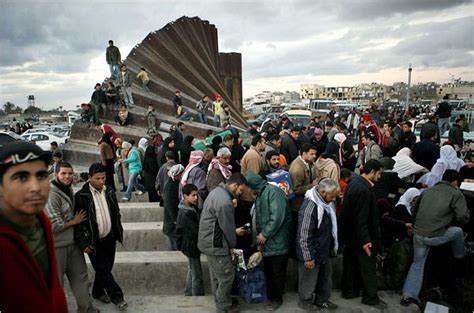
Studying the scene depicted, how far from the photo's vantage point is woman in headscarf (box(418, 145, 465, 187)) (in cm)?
572

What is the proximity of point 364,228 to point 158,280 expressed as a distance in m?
2.92

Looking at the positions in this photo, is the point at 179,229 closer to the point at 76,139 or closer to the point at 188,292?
the point at 188,292

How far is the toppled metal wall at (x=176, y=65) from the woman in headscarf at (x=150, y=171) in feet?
25.1

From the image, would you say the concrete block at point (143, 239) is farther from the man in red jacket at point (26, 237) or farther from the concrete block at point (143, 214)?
the man in red jacket at point (26, 237)

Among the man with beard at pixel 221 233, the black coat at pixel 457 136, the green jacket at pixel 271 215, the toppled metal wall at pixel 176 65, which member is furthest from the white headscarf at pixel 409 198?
the toppled metal wall at pixel 176 65

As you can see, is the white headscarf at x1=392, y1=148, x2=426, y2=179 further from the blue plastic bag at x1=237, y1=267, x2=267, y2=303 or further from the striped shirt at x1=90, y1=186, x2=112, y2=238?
the striped shirt at x1=90, y1=186, x2=112, y2=238

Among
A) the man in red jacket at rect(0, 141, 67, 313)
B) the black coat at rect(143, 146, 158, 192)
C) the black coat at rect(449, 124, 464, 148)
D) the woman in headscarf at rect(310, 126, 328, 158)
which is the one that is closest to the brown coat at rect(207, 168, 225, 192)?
the black coat at rect(143, 146, 158, 192)

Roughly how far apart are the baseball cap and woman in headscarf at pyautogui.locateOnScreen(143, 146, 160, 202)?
5.74 m

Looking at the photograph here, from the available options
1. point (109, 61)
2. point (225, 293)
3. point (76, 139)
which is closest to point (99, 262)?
point (225, 293)

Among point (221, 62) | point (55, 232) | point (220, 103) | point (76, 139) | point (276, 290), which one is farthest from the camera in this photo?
point (221, 62)

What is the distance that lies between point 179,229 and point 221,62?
2495cm

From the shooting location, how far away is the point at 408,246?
4.73m

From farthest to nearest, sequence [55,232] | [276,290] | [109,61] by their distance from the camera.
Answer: [109,61]
[276,290]
[55,232]

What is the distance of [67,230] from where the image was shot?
3834mm
